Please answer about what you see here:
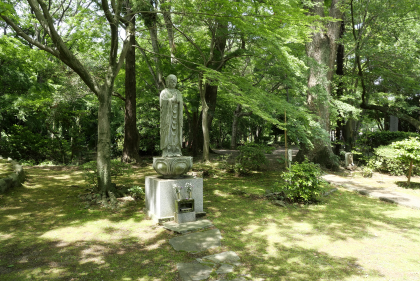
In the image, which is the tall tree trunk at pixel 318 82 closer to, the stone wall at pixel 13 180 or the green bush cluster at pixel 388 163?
the green bush cluster at pixel 388 163

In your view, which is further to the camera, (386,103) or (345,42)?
(386,103)

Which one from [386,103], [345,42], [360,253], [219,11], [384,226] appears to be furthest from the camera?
[386,103]

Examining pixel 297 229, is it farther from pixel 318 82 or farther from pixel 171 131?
pixel 318 82

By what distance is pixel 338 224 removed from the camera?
17.9 feet

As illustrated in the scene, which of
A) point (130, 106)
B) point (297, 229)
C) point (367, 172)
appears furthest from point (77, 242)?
point (367, 172)

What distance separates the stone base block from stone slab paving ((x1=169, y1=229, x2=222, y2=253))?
0.60 meters

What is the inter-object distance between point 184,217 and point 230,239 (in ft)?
3.90

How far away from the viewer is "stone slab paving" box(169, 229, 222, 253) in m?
4.21

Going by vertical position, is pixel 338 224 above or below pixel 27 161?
below

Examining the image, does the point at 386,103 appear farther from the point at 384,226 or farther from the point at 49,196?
the point at 49,196

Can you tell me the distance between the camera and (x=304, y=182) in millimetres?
6574

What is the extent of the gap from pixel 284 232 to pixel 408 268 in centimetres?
195

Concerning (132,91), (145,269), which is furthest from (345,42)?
(145,269)

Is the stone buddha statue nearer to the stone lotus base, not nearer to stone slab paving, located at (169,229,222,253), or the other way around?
the stone lotus base
